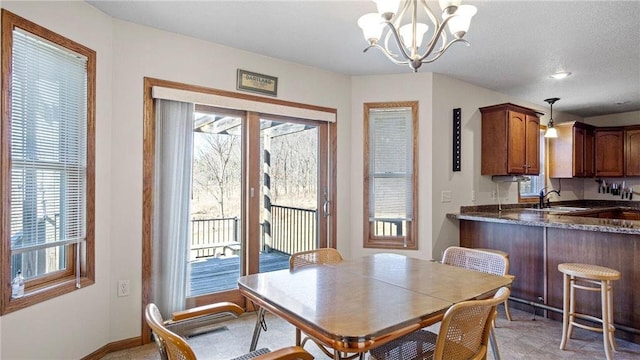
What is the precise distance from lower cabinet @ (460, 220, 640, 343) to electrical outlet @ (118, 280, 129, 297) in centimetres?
349

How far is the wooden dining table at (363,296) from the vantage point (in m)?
1.30

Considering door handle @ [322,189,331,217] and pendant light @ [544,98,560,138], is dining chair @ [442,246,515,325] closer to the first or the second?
door handle @ [322,189,331,217]

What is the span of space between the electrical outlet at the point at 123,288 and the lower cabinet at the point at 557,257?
349cm

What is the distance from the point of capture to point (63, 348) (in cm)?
223

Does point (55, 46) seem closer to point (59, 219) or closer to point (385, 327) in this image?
point (59, 219)

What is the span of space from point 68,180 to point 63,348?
3.57 ft

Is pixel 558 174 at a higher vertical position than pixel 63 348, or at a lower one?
higher

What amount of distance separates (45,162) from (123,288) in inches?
43.7

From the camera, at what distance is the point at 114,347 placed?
2643 mm

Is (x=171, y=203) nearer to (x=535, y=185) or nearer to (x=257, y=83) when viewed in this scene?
(x=257, y=83)

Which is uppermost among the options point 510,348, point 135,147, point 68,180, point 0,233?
point 135,147

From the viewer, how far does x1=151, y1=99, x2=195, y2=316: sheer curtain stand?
287 cm

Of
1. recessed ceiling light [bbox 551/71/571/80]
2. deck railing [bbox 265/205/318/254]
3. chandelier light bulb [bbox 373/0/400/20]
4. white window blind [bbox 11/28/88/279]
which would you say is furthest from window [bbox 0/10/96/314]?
recessed ceiling light [bbox 551/71/571/80]

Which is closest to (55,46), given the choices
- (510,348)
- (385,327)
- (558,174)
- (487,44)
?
(385,327)
